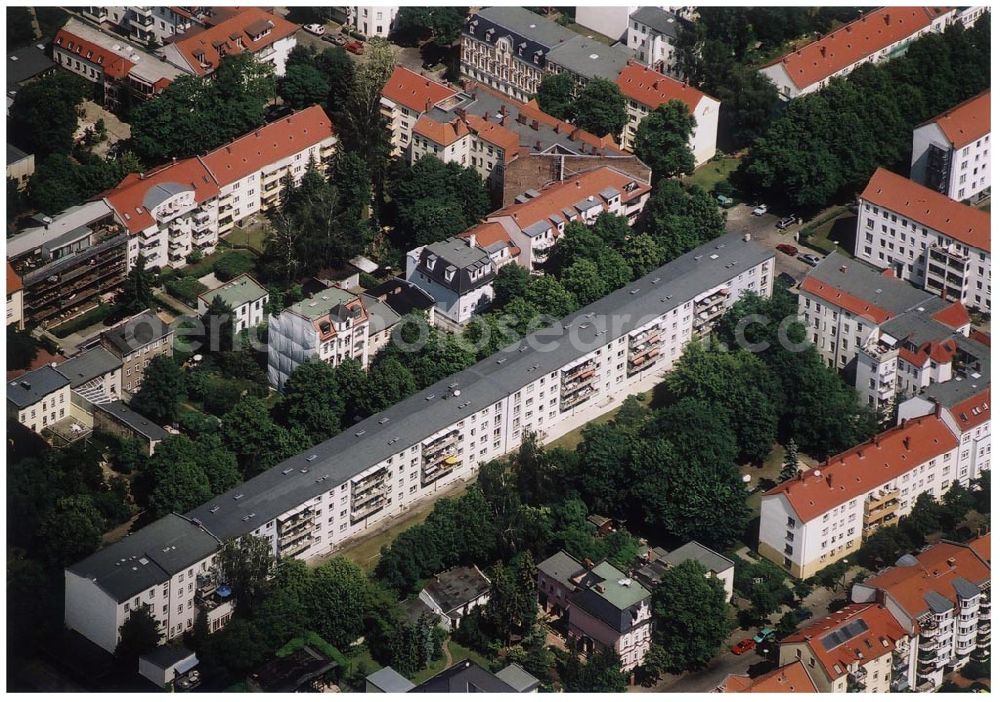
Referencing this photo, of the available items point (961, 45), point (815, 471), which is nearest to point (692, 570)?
point (815, 471)

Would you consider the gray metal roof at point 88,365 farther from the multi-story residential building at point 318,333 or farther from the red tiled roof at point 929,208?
the red tiled roof at point 929,208

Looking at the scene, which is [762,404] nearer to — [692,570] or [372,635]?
[692,570]

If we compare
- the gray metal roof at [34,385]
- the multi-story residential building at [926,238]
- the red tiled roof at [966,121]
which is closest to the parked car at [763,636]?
the multi-story residential building at [926,238]

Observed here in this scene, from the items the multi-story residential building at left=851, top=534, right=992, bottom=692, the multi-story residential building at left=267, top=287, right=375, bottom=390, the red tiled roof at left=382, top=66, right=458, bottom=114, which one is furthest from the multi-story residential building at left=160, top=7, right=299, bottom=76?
the multi-story residential building at left=851, top=534, right=992, bottom=692

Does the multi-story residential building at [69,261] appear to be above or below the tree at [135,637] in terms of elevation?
above

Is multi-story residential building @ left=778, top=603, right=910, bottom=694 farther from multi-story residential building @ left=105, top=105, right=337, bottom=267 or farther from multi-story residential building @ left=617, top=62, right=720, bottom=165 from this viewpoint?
multi-story residential building @ left=105, top=105, right=337, bottom=267

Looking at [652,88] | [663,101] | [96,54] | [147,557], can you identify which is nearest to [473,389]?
[147,557]
